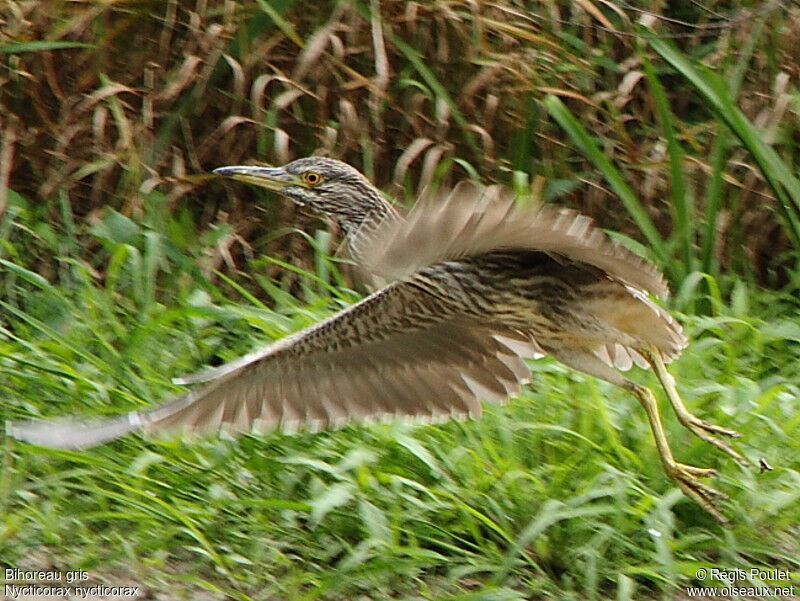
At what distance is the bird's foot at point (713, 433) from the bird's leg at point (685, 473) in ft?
Answer: 0.27

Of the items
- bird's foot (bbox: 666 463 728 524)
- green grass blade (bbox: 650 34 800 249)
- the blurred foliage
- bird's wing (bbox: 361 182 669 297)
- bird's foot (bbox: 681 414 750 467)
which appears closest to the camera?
bird's wing (bbox: 361 182 669 297)

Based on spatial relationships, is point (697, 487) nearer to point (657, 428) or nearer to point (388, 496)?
point (657, 428)

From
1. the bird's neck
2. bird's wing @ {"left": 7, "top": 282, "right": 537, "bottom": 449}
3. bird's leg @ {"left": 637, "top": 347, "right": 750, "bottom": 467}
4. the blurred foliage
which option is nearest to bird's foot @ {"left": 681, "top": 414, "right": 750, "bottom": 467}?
bird's leg @ {"left": 637, "top": 347, "right": 750, "bottom": 467}

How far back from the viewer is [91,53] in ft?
20.6

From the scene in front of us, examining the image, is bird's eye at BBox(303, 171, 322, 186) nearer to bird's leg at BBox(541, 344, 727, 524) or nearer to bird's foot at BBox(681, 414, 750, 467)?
bird's leg at BBox(541, 344, 727, 524)

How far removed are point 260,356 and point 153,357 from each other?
2.27ft

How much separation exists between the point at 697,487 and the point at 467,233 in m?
1.17

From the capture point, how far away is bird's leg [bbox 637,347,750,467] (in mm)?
4723

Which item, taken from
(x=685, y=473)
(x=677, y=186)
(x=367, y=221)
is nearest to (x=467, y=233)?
(x=685, y=473)

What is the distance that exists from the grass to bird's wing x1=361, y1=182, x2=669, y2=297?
0.78m

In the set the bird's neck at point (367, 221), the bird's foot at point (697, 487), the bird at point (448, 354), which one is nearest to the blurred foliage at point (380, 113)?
the bird's neck at point (367, 221)

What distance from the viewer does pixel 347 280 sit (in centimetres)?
610

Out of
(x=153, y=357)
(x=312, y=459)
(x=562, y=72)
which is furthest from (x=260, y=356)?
(x=562, y=72)

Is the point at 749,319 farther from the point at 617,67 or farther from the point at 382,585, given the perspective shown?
the point at 382,585
